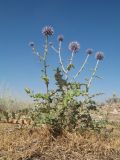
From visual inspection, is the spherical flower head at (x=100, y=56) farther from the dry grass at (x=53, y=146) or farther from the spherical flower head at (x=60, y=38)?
the dry grass at (x=53, y=146)

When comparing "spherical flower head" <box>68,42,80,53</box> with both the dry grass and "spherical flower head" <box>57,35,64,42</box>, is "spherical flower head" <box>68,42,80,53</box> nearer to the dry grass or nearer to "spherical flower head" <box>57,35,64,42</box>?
"spherical flower head" <box>57,35,64,42</box>

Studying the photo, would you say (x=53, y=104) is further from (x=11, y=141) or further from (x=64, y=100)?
(x=11, y=141)

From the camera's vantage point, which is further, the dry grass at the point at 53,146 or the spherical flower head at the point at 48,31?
the spherical flower head at the point at 48,31

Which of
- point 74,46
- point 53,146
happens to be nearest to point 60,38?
point 74,46

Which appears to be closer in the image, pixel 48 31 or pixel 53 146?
pixel 53 146

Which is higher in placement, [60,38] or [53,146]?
[60,38]

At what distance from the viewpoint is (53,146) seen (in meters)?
5.98

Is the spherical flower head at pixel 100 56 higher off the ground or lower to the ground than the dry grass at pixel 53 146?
higher

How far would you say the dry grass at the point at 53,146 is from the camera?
5566 millimetres

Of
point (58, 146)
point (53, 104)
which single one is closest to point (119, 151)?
point (58, 146)

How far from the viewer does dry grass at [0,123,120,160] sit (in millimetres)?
5566

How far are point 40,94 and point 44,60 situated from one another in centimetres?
80

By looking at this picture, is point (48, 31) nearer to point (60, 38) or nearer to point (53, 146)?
point (60, 38)

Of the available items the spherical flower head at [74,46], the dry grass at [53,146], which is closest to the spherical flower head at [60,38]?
the spherical flower head at [74,46]
